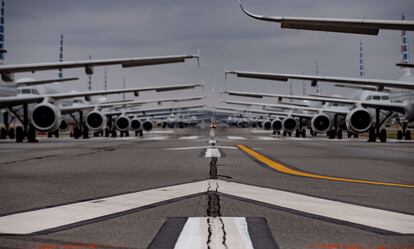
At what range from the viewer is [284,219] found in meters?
5.08

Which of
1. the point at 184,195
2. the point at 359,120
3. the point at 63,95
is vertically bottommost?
the point at 184,195

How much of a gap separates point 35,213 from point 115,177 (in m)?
3.78

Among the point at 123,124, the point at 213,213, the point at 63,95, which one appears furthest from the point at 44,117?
the point at 213,213

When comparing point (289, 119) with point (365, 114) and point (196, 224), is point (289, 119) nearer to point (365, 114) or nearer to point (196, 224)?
point (365, 114)

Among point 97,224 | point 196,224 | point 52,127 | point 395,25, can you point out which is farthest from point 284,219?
point 52,127

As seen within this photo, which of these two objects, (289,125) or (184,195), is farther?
(289,125)

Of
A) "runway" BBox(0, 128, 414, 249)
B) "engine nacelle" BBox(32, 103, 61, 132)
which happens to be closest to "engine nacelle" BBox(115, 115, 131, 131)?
"engine nacelle" BBox(32, 103, 61, 132)

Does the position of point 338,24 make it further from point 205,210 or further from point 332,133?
point 332,133

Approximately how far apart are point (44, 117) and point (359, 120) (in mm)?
17498

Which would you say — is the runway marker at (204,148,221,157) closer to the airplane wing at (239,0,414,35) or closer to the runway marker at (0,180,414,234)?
the airplane wing at (239,0,414,35)

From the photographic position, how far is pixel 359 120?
3092cm

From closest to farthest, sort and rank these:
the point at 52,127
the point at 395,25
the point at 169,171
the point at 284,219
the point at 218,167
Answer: the point at 284,219
the point at 169,171
the point at 218,167
the point at 395,25
the point at 52,127

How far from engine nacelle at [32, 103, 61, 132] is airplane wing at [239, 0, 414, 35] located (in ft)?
59.3

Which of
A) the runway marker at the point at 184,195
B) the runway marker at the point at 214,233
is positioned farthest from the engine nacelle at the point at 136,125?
the runway marker at the point at 214,233
